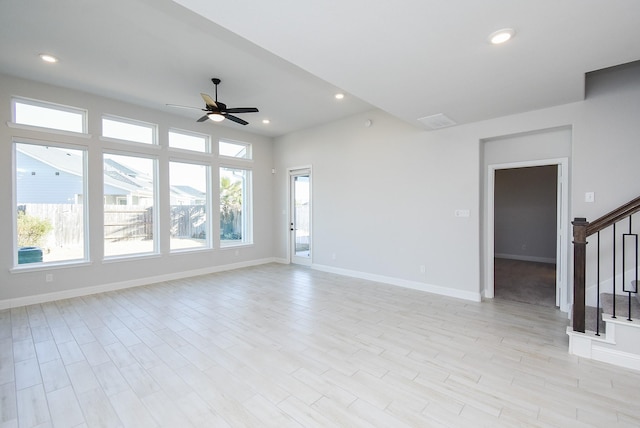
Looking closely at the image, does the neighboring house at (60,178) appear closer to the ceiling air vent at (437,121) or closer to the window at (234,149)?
the window at (234,149)

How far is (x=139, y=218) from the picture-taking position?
17.4ft

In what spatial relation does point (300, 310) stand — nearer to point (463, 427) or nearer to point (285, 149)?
point (463, 427)

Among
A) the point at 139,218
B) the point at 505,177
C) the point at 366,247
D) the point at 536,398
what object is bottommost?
the point at 536,398

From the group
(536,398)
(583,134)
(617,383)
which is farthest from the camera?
(583,134)

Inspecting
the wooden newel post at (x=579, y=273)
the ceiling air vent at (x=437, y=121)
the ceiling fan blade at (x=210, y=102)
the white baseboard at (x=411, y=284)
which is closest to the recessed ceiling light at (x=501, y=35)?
the ceiling air vent at (x=437, y=121)

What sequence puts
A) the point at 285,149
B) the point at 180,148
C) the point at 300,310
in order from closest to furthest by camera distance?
the point at 300,310
the point at 180,148
the point at 285,149

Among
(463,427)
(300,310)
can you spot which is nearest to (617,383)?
(463,427)

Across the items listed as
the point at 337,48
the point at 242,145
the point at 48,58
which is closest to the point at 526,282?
the point at 337,48

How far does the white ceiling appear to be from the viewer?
75.2 inches

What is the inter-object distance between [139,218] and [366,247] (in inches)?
173

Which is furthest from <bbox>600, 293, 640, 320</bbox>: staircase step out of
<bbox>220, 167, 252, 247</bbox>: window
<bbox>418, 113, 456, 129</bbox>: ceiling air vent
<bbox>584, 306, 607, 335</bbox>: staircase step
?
<bbox>220, 167, 252, 247</bbox>: window

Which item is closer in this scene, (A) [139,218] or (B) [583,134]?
(B) [583,134]

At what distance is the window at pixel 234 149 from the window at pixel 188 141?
0.33m

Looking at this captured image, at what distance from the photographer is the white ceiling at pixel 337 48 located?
1.91 m
